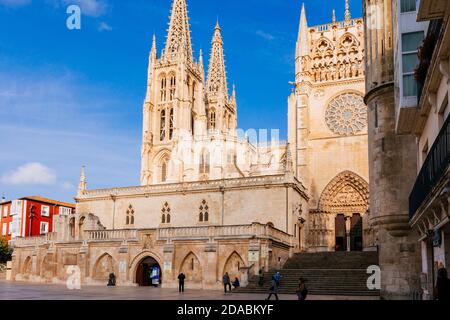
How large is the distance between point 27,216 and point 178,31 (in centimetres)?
3260

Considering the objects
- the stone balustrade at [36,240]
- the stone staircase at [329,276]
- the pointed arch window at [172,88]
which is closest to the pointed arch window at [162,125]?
the pointed arch window at [172,88]

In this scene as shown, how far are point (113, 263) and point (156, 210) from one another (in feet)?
25.2

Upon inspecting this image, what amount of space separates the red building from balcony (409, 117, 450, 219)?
53.6 metres

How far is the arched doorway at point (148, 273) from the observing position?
120 ft

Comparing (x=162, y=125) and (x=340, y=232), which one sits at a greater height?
(x=162, y=125)

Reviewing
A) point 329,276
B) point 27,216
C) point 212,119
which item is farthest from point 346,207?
point 212,119

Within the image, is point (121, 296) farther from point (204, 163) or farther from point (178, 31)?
point (178, 31)

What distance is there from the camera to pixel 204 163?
60.7 metres

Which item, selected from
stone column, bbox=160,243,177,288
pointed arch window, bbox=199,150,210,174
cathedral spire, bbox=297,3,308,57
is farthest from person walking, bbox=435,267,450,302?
pointed arch window, bbox=199,150,210,174

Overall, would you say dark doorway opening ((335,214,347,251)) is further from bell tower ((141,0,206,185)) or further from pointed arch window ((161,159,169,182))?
pointed arch window ((161,159,169,182))

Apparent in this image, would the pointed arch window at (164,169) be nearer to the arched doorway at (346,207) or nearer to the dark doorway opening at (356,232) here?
the arched doorway at (346,207)

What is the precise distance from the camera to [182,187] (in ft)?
141
